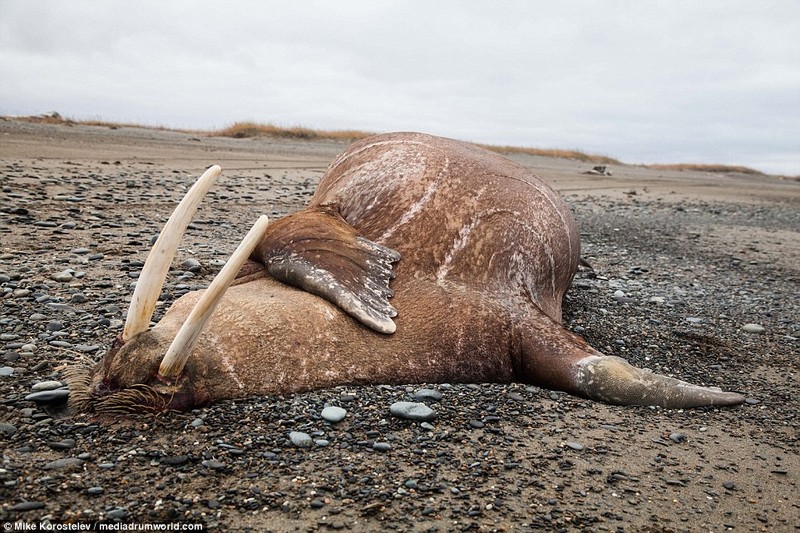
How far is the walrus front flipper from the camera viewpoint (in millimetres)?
4078

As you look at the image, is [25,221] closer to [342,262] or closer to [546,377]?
[342,262]

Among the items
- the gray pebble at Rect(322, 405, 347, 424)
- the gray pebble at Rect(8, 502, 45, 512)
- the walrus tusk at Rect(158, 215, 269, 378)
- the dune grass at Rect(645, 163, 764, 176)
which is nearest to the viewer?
the gray pebble at Rect(8, 502, 45, 512)

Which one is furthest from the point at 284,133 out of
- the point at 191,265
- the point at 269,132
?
the point at 191,265

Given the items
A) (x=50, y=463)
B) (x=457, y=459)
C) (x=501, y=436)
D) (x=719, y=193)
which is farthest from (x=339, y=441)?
(x=719, y=193)

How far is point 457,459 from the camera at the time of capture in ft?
10.6

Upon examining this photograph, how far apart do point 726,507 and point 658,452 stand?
1.58 ft

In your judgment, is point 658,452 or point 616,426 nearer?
point 658,452

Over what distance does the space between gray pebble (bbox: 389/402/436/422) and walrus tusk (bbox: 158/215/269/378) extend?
1013mm

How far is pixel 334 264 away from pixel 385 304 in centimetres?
A: 38

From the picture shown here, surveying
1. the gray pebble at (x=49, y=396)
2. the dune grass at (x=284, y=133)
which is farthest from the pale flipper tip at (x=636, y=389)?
the dune grass at (x=284, y=133)

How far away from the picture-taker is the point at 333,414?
348 cm

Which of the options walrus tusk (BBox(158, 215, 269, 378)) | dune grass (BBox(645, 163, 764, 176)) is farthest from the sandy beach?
dune grass (BBox(645, 163, 764, 176))

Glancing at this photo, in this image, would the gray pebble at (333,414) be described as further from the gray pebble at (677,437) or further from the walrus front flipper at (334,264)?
the gray pebble at (677,437)

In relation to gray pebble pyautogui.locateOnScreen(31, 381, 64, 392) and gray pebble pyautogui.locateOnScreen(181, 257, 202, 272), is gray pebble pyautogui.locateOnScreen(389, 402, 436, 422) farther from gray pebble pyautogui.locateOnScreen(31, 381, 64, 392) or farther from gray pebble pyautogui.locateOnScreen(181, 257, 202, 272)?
gray pebble pyautogui.locateOnScreen(181, 257, 202, 272)
